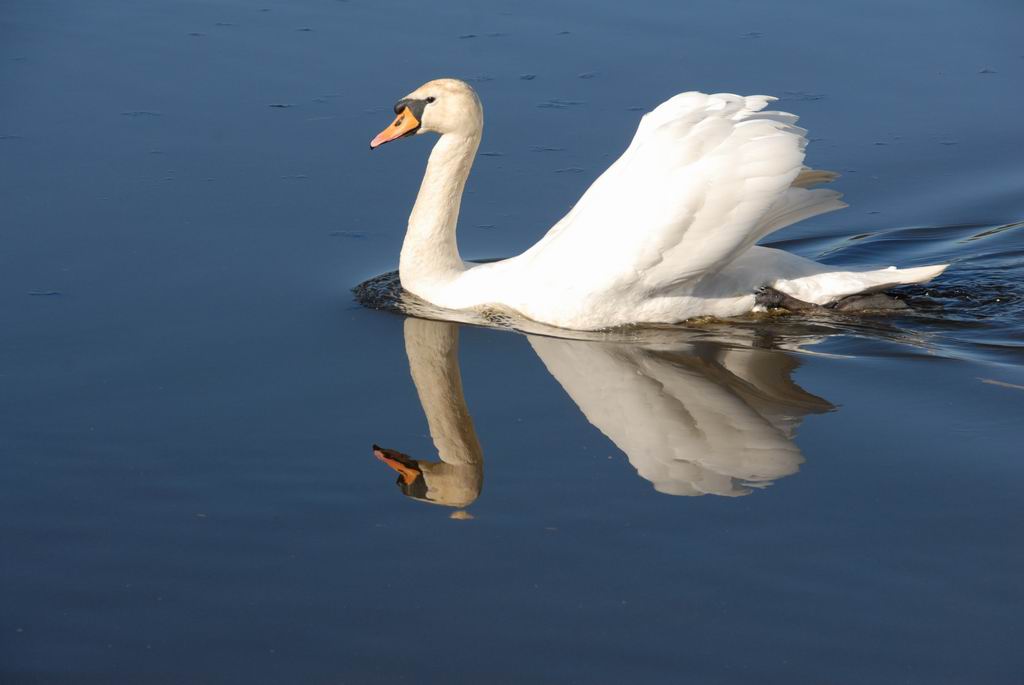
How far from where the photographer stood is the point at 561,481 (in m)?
6.06

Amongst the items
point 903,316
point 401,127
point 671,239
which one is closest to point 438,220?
point 401,127

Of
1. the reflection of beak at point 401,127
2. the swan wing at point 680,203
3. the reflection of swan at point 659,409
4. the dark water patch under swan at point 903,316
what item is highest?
the reflection of beak at point 401,127

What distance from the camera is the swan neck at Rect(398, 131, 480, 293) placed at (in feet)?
27.9

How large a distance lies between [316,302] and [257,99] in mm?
3504

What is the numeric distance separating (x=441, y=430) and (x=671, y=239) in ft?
5.99

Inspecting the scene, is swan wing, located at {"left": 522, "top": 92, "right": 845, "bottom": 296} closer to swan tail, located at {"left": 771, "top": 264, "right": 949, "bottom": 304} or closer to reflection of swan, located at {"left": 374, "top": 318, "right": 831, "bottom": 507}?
reflection of swan, located at {"left": 374, "top": 318, "right": 831, "bottom": 507}

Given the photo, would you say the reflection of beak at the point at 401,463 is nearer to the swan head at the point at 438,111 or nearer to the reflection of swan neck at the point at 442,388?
the reflection of swan neck at the point at 442,388

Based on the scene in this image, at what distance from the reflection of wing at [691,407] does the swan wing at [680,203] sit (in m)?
0.41

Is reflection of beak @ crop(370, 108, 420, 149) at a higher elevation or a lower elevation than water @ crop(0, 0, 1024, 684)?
higher

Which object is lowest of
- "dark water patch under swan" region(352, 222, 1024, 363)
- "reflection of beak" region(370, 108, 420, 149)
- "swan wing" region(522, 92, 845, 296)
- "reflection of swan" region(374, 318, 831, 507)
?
"reflection of swan" region(374, 318, 831, 507)

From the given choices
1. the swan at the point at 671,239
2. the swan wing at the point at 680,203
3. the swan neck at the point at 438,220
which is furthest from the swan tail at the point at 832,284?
the swan neck at the point at 438,220

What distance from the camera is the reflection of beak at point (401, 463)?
245 inches

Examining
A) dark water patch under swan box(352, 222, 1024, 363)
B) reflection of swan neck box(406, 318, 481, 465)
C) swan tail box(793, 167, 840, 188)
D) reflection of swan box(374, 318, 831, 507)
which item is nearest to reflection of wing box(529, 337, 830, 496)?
reflection of swan box(374, 318, 831, 507)

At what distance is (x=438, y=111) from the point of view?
8562 mm
